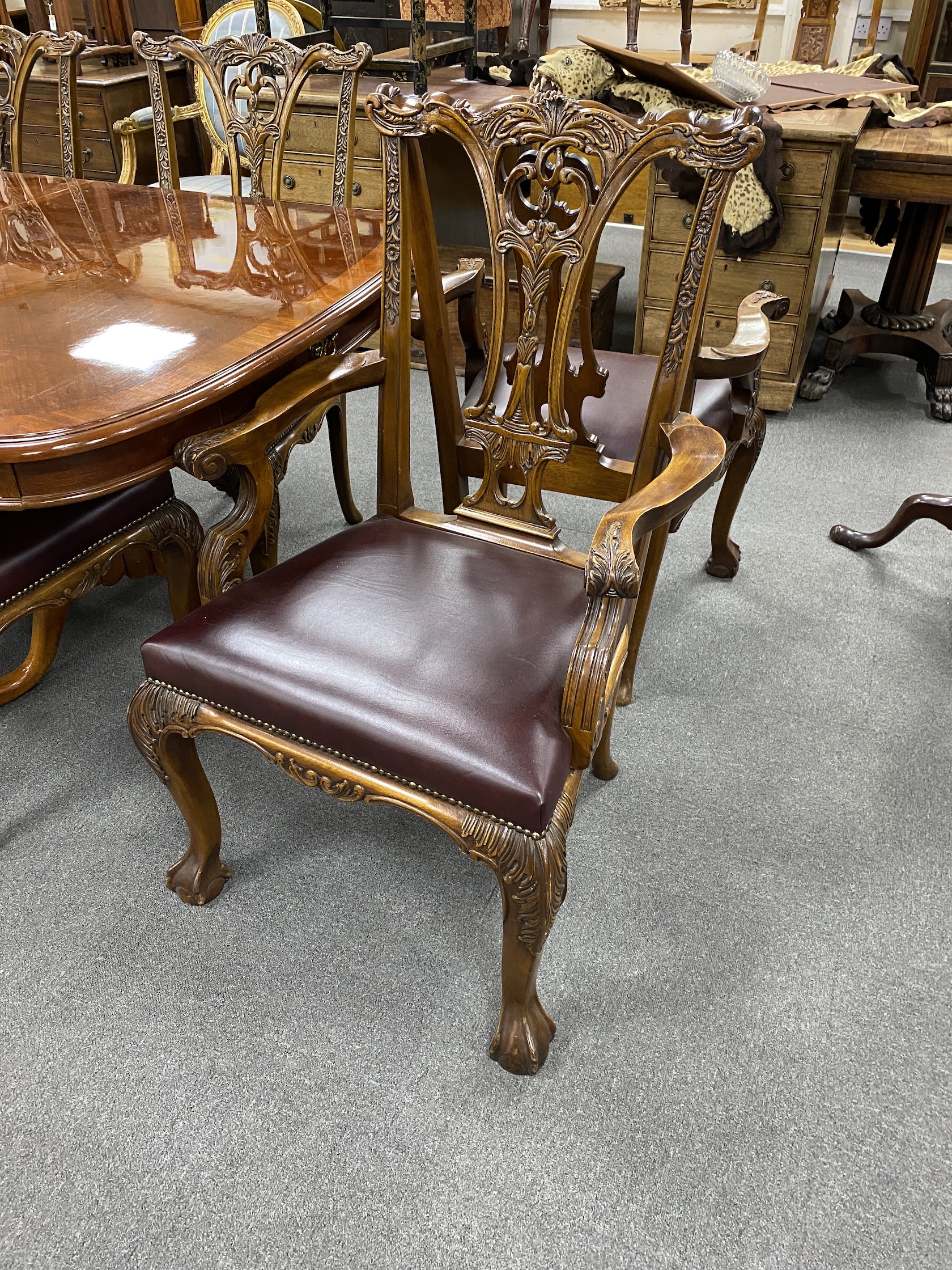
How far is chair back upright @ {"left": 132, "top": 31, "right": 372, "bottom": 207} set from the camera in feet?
6.60

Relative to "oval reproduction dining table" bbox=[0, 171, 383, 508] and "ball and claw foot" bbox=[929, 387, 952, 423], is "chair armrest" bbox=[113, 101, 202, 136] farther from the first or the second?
"ball and claw foot" bbox=[929, 387, 952, 423]

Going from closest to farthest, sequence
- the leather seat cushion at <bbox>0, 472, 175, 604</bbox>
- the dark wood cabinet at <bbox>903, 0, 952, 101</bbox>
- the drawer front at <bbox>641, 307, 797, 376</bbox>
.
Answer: the leather seat cushion at <bbox>0, 472, 175, 604</bbox> → the drawer front at <bbox>641, 307, 797, 376</bbox> → the dark wood cabinet at <bbox>903, 0, 952, 101</bbox>

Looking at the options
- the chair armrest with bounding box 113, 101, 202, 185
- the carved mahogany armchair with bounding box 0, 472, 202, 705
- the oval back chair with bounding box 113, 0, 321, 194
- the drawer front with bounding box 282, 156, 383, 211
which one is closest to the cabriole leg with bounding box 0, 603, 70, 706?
the carved mahogany armchair with bounding box 0, 472, 202, 705

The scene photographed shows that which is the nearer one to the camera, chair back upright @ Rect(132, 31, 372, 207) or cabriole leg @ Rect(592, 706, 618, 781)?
cabriole leg @ Rect(592, 706, 618, 781)

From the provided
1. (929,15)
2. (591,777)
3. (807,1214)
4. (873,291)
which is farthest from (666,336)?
(929,15)

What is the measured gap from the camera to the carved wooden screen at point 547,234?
108 cm

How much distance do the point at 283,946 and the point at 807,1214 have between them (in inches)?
30.4

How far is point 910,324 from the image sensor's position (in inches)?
115

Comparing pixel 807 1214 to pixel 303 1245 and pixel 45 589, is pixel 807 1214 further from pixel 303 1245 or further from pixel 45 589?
pixel 45 589

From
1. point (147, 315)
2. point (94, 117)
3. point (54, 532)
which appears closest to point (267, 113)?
point (147, 315)

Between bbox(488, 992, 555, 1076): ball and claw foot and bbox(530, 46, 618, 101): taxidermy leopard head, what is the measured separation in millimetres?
2466

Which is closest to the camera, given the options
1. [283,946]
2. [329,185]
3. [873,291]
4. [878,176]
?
[283,946]

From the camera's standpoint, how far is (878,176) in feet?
8.26

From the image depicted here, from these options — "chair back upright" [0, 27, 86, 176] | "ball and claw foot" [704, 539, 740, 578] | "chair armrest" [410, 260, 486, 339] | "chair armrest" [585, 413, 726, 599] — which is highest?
"chair back upright" [0, 27, 86, 176]
